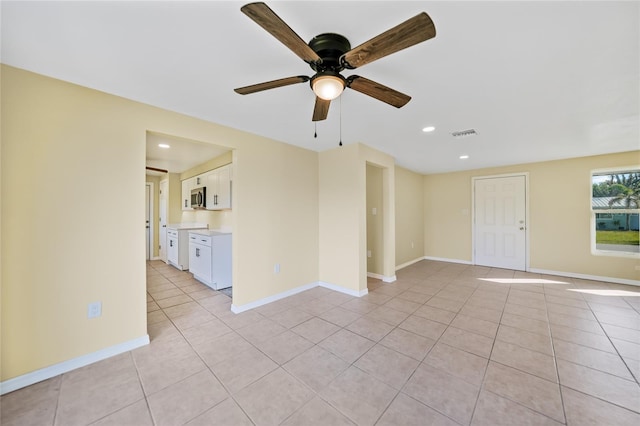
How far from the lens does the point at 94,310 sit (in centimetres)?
202

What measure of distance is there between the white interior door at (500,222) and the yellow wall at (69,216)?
19.4ft

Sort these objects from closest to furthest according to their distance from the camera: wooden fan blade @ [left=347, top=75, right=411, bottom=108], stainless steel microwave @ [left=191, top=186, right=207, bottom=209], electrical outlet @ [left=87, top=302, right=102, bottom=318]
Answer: wooden fan blade @ [left=347, top=75, right=411, bottom=108] → electrical outlet @ [left=87, top=302, right=102, bottom=318] → stainless steel microwave @ [left=191, top=186, right=207, bottom=209]

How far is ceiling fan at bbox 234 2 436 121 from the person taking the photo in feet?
3.34

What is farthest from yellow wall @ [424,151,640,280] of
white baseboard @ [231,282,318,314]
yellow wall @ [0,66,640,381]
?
white baseboard @ [231,282,318,314]

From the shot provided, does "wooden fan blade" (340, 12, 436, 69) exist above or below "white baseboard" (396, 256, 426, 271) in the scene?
above

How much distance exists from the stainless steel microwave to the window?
23.8 ft

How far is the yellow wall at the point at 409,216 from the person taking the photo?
5.35 metres

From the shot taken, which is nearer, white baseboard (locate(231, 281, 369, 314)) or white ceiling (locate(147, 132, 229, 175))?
white baseboard (locate(231, 281, 369, 314))

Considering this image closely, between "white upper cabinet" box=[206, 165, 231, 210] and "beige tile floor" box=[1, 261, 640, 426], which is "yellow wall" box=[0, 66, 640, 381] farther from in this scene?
"white upper cabinet" box=[206, 165, 231, 210]

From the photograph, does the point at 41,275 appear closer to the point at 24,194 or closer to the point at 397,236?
the point at 24,194

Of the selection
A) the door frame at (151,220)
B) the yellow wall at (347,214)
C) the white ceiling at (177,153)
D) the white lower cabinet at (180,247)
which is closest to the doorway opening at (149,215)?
the door frame at (151,220)

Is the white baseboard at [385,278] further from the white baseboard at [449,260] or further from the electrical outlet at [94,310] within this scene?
the electrical outlet at [94,310]

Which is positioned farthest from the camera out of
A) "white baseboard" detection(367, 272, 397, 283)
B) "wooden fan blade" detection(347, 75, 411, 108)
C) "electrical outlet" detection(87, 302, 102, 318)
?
"white baseboard" detection(367, 272, 397, 283)

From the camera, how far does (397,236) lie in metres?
5.28
